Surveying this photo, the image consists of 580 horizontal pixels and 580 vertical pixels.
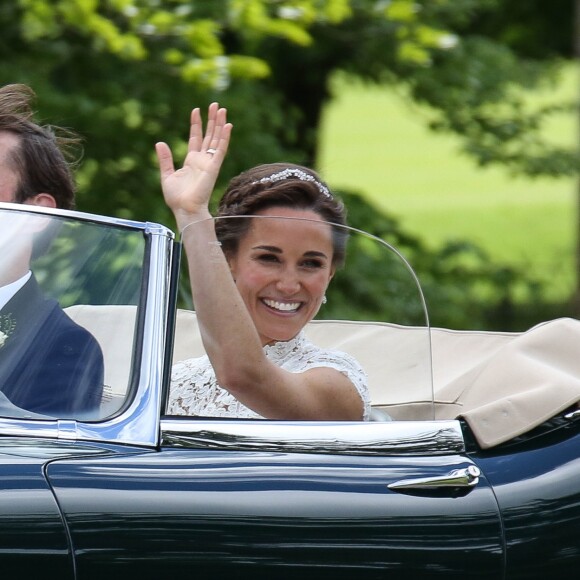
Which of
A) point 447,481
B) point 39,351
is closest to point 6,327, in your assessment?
point 39,351

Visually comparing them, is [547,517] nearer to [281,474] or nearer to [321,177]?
[281,474]

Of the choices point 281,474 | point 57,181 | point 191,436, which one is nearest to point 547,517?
point 281,474

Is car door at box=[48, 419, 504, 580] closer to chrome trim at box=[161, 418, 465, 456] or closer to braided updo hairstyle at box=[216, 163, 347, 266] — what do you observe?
chrome trim at box=[161, 418, 465, 456]

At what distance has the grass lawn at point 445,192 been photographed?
56.0 ft

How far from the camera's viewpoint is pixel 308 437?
2.22m

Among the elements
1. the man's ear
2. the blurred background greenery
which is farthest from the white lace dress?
the blurred background greenery

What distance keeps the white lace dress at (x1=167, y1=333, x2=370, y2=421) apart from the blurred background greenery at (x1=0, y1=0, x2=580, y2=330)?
260 cm

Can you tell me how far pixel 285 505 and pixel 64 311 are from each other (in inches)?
22.7

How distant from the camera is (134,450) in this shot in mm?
2123

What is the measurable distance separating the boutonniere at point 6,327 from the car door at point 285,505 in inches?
12.6

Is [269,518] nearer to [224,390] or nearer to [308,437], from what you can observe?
[308,437]

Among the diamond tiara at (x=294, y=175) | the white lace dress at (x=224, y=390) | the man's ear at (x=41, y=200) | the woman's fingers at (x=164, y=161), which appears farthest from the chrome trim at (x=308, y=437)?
the man's ear at (x=41, y=200)

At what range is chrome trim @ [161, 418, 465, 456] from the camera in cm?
218

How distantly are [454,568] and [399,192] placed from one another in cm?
2551
